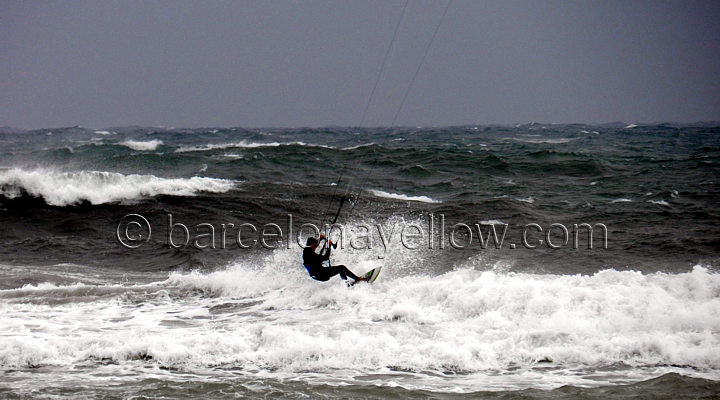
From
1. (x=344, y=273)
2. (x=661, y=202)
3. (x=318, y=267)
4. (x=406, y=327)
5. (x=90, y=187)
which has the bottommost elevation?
(x=406, y=327)

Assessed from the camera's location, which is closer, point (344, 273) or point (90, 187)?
point (344, 273)

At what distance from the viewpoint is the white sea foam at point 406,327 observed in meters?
7.70

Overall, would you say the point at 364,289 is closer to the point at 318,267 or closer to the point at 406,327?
the point at 318,267

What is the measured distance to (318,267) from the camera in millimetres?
10492

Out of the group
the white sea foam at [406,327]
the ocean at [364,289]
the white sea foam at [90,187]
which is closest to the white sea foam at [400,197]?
the ocean at [364,289]

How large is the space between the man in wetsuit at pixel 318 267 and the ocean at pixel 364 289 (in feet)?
0.75

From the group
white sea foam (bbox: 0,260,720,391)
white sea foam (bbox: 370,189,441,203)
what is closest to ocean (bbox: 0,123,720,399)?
white sea foam (bbox: 0,260,720,391)

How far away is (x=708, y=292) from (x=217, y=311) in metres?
7.52

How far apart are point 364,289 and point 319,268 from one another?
826 millimetres

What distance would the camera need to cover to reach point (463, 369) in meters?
7.62

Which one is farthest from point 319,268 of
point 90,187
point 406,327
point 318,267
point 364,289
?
point 90,187

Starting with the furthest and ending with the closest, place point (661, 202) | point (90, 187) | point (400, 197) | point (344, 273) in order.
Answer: point (90, 187) → point (400, 197) → point (661, 202) → point (344, 273)

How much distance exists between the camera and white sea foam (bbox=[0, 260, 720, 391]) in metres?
7.70

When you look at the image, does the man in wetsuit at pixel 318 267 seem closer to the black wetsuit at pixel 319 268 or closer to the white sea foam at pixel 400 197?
the black wetsuit at pixel 319 268
